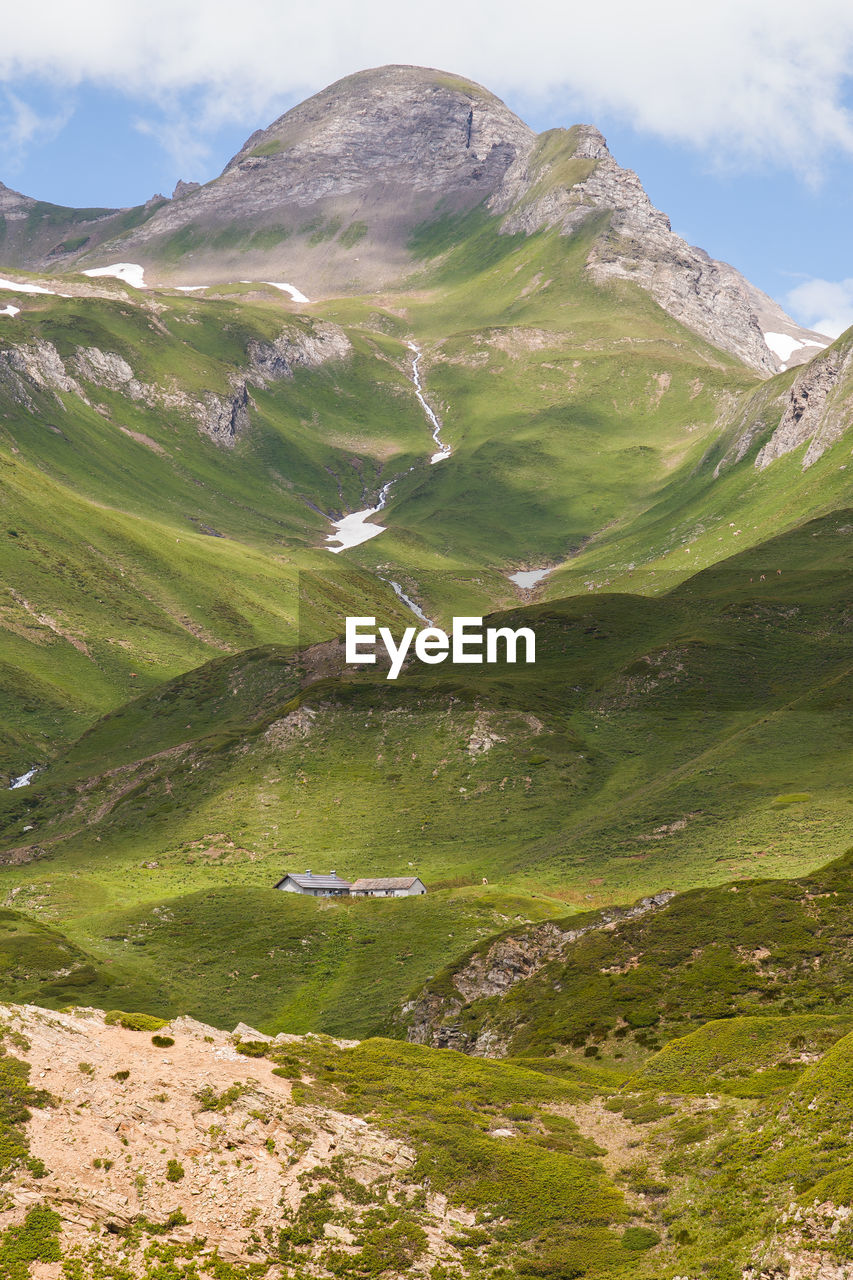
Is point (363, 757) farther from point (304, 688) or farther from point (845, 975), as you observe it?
point (845, 975)

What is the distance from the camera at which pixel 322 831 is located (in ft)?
441

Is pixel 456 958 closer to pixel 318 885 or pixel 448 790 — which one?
pixel 318 885

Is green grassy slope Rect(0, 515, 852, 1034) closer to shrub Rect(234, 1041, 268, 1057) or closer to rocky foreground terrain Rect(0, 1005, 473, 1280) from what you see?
shrub Rect(234, 1041, 268, 1057)

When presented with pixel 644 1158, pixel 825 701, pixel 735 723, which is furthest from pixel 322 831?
pixel 644 1158

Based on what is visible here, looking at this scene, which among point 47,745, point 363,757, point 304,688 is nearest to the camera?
point 363,757

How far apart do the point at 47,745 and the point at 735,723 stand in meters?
125

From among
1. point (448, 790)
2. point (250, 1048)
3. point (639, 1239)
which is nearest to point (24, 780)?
point (448, 790)

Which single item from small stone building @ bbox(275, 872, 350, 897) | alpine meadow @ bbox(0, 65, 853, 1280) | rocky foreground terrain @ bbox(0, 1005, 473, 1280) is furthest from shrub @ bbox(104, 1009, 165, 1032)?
small stone building @ bbox(275, 872, 350, 897)

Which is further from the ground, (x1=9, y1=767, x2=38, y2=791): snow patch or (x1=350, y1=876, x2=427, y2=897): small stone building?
(x1=9, y1=767, x2=38, y2=791): snow patch

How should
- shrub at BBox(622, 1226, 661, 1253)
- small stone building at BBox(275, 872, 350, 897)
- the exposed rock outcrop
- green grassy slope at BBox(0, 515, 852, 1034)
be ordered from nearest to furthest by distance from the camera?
shrub at BBox(622, 1226, 661, 1253) < the exposed rock outcrop < green grassy slope at BBox(0, 515, 852, 1034) < small stone building at BBox(275, 872, 350, 897)

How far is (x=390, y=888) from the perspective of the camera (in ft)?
373

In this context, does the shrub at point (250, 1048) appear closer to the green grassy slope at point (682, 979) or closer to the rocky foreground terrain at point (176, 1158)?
the rocky foreground terrain at point (176, 1158)

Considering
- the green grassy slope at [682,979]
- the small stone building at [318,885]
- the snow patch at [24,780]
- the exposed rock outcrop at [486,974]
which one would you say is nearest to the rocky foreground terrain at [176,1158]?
the green grassy slope at [682,979]

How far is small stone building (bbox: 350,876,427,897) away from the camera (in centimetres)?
11357
